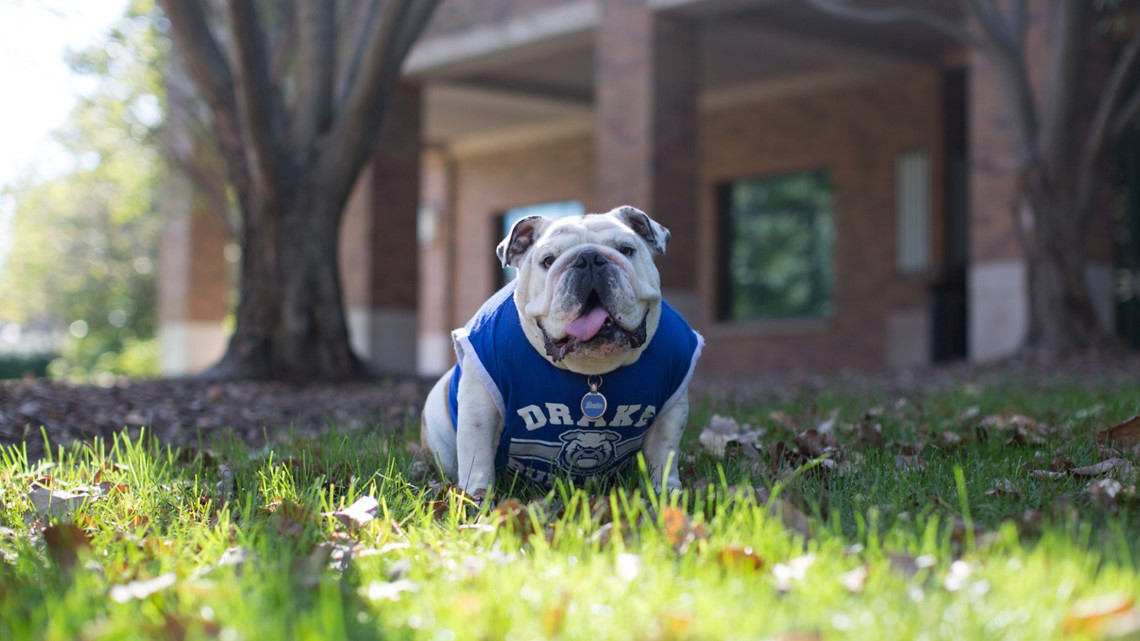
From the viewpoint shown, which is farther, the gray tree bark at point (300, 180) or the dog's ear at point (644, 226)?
the gray tree bark at point (300, 180)

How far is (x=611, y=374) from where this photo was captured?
3.94m

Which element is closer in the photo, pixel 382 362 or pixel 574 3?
pixel 574 3

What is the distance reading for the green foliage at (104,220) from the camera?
14477 mm

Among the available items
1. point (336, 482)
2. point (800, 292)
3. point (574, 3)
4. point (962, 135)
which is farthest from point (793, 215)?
point (336, 482)

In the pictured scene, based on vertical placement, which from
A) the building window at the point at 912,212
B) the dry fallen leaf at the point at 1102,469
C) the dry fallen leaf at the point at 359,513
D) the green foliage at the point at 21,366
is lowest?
the green foliage at the point at 21,366

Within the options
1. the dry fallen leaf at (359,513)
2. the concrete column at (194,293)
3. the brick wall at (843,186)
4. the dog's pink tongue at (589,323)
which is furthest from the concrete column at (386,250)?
the dog's pink tongue at (589,323)

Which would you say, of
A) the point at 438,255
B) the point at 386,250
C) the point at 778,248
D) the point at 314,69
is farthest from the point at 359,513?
the point at 438,255

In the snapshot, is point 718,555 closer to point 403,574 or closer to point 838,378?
point 403,574

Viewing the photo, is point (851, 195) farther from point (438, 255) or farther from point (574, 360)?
point (574, 360)

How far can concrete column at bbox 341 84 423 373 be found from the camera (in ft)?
54.4

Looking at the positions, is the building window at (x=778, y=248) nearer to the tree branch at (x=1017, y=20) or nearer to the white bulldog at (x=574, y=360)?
the tree branch at (x=1017, y=20)

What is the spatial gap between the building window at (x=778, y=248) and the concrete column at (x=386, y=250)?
545 cm

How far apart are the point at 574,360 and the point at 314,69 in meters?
6.56

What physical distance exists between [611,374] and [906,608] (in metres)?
1.65
